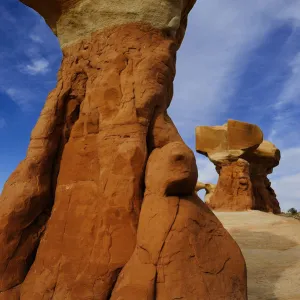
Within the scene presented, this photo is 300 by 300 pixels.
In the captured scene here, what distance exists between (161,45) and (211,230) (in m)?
2.00

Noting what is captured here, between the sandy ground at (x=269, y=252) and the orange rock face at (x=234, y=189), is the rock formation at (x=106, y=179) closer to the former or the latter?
the sandy ground at (x=269, y=252)

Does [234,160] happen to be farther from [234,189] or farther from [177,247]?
[177,247]

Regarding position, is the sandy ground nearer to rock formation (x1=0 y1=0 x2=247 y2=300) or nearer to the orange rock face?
the orange rock face

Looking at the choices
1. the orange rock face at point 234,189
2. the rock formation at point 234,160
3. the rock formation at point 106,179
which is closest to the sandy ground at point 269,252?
the orange rock face at point 234,189

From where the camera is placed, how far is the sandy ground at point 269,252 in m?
4.74

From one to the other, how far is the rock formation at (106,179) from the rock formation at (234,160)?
1093cm

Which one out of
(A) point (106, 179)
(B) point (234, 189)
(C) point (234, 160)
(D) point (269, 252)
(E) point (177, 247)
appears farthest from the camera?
(C) point (234, 160)

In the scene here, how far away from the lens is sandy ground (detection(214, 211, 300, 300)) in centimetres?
474

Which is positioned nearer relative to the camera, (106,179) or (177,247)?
(177,247)

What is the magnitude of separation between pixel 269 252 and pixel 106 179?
5.13 meters

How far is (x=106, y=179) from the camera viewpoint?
3.22 m

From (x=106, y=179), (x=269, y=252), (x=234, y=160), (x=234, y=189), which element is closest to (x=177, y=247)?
(x=106, y=179)

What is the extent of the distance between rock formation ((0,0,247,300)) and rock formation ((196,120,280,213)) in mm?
10929

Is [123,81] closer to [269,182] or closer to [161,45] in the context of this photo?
[161,45]
